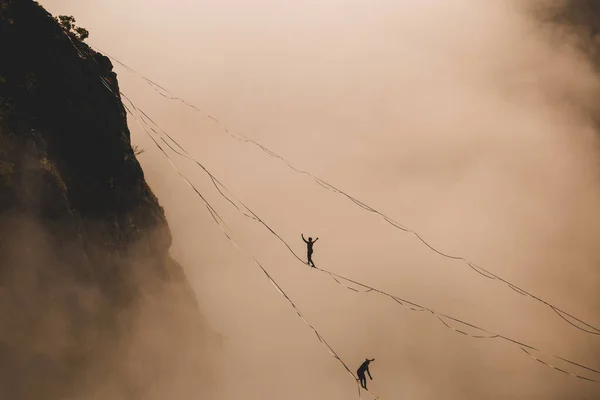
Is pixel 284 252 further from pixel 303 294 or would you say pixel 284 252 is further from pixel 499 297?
pixel 499 297

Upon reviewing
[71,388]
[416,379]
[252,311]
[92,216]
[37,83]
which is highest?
[37,83]

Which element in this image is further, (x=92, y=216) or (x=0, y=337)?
(x=92, y=216)

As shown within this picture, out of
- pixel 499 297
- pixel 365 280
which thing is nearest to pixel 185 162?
pixel 365 280

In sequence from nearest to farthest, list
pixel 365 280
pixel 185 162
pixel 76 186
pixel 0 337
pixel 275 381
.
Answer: pixel 0 337 → pixel 76 186 → pixel 275 381 → pixel 185 162 → pixel 365 280

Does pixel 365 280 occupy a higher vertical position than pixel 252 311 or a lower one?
higher

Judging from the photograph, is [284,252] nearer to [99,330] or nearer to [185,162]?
[185,162]

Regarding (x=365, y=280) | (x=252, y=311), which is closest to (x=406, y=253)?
(x=365, y=280)

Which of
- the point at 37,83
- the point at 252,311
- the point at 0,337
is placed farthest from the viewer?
the point at 252,311
